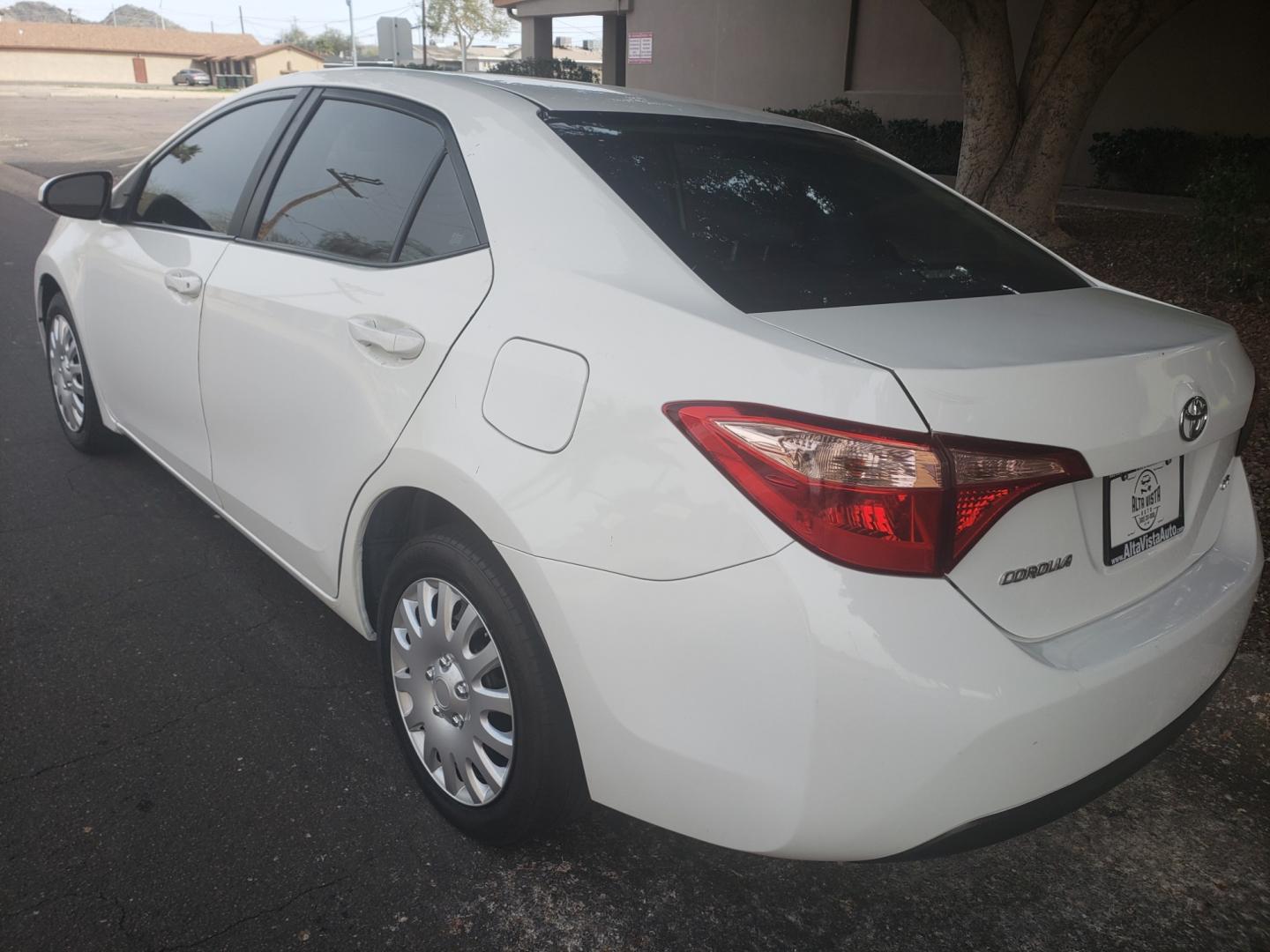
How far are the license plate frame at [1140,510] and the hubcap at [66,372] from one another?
4.16 meters

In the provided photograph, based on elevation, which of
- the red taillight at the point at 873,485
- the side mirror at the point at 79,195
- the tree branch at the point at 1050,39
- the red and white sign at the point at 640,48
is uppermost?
the red and white sign at the point at 640,48

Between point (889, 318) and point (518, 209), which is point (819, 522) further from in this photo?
point (518, 209)

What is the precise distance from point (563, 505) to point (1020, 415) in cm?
83

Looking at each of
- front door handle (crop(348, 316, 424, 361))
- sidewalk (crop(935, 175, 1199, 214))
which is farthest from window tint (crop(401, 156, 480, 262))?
sidewalk (crop(935, 175, 1199, 214))

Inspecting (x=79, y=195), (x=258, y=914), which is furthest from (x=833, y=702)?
(x=79, y=195)

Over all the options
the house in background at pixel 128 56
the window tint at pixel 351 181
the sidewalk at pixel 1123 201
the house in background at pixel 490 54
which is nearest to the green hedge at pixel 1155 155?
the sidewalk at pixel 1123 201

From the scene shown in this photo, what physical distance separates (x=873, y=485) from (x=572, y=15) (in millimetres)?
28171

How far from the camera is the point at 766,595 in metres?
1.69

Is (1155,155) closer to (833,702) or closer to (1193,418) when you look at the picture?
(1193,418)

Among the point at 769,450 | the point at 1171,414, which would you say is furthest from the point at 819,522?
the point at 1171,414

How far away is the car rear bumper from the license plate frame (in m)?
0.15

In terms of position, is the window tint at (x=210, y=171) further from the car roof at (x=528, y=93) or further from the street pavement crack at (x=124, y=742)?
the street pavement crack at (x=124, y=742)

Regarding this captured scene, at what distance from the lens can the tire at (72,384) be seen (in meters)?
4.44

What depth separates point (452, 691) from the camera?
2352 mm
